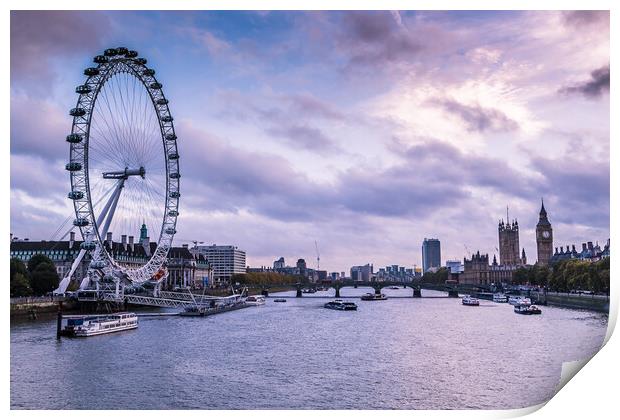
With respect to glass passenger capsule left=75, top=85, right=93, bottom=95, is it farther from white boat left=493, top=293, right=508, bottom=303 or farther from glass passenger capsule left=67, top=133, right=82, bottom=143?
white boat left=493, top=293, right=508, bottom=303

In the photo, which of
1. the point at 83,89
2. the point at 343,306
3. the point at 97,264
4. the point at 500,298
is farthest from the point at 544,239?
the point at 83,89

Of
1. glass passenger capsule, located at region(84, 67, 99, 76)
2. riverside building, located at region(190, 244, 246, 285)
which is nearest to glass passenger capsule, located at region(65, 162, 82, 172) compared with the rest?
glass passenger capsule, located at region(84, 67, 99, 76)

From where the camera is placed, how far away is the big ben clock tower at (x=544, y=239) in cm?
9256

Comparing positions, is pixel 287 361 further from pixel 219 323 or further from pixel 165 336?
pixel 219 323

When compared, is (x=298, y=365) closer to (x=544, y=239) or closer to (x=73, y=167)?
(x=73, y=167)

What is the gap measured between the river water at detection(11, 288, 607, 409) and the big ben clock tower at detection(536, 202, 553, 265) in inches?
2512

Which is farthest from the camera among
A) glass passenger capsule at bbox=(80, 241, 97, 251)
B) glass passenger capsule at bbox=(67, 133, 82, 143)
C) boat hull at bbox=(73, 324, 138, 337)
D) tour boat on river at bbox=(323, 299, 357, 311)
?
tour boat on river at bbox=(323, 299, 357, 311)

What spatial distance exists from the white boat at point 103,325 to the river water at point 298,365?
485 mm

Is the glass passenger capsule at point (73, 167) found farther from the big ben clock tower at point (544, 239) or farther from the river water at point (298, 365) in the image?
the big ben clock tower at point (544, 239)

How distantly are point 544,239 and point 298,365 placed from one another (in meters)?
80.8

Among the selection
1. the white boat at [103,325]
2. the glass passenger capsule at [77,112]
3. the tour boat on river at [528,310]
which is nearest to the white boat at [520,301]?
the tour boat on river at [528,310]

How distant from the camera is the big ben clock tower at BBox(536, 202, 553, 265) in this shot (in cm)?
9256

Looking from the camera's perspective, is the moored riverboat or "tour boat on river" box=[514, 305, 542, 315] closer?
"tour boat on river" box=[514, 305, 542, 315]
